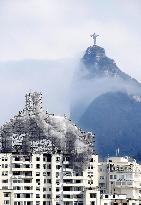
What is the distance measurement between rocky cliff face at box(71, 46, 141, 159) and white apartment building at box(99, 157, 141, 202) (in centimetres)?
4988

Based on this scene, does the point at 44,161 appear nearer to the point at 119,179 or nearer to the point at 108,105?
the point at 119,179

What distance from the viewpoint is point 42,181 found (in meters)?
109

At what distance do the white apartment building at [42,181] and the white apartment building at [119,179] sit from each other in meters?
6.19

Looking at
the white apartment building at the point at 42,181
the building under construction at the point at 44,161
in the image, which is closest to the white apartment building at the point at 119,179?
the building under construction at the point at 44,161

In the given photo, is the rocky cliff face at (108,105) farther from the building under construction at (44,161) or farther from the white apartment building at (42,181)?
the white apartment building at (42,181)

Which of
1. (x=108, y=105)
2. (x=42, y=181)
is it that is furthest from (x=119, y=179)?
(x=108, y=105)

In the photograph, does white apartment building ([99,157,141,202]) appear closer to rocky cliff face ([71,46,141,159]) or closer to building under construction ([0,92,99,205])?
building under construction ([0,92,99,205])

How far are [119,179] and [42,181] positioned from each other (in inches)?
445

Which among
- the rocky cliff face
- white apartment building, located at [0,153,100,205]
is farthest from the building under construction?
the rocky cliff face

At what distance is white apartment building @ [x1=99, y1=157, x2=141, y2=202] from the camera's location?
380 ft

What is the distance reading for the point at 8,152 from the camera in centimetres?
11062

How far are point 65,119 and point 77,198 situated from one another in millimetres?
10729

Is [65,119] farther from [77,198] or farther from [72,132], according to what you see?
[77,198]

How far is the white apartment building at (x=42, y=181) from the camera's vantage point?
108 meters
